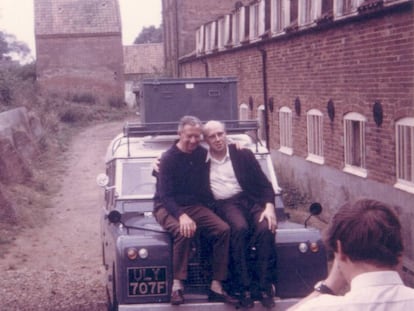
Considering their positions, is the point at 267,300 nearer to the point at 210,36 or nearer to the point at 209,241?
the point at 209,241

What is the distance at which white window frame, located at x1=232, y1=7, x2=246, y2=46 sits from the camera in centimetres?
2318

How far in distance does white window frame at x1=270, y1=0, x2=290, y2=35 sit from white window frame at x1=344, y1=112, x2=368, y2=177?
493cm

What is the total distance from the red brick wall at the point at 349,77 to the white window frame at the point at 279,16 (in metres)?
0.34

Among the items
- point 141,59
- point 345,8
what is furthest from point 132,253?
point 141,59

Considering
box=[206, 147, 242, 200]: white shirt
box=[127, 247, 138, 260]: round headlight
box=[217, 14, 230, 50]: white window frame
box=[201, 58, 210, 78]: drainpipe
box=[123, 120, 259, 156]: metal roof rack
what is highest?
box=[217, 14, 230, 50]: white window frame

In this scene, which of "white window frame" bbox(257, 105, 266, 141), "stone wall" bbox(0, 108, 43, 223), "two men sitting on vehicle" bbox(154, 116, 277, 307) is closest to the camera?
"two men sitting on vehicle" bbox(154, 116, 277, 307)

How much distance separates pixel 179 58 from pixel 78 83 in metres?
18.7

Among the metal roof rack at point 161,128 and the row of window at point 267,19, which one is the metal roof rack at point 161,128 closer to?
the metal roof rack at point 161,128

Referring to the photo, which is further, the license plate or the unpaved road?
the unpaved road

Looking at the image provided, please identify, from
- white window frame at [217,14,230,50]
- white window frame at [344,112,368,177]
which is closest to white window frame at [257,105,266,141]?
white window frame at [217,14,230,50]

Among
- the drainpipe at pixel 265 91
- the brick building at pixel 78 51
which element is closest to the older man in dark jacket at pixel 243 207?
the drainpipe at pixel 265 91

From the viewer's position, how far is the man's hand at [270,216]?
6543 millimetres

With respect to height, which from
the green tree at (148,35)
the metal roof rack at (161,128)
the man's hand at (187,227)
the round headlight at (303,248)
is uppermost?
the green tree at (148,35)

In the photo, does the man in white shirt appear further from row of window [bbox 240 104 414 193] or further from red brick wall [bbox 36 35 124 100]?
red brick wall [bbox 36 35 124 100]
